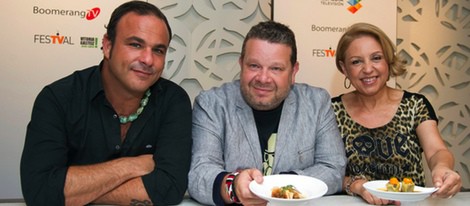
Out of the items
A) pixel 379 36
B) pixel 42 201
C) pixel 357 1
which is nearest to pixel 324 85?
pixel 357 1

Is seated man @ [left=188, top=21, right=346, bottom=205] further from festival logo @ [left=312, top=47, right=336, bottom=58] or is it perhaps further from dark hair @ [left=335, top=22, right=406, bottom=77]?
festival logo @ [left=312, top=47, right=336, bottom=58]

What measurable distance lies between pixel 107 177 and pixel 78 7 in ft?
6.71

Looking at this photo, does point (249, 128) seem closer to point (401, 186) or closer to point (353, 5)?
point (401, 186)

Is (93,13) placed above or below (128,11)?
above

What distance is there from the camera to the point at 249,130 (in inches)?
73.5

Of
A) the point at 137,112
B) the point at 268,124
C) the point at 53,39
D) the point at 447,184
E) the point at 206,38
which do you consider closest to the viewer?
the point at 447,184

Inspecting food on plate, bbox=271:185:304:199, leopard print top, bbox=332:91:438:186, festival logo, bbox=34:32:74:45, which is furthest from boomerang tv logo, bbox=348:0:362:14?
food on plate, bbox=271:185:304:199

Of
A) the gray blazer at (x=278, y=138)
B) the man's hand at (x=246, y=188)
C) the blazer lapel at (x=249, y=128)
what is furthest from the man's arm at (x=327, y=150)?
the man's hand at (x=246, y=188)

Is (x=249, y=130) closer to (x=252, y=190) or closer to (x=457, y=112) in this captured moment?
(x=252, y=190)

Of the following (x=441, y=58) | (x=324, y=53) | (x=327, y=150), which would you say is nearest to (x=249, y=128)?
(x=327, y=150)

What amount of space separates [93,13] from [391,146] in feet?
7.76

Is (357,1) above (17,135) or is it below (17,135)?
above

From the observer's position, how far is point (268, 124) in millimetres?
1934

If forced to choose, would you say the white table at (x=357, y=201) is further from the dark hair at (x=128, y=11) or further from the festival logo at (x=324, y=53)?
the festival logo at (x=324, y=53)
